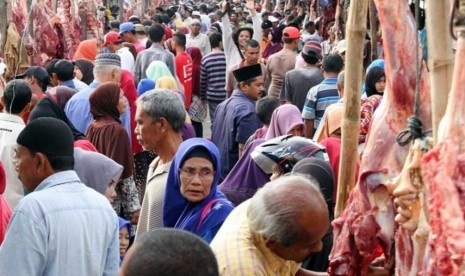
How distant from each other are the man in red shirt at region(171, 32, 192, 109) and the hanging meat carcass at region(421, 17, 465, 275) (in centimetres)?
1002

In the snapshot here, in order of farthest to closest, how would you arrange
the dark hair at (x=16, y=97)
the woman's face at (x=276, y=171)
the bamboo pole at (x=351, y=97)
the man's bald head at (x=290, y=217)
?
the dark hair at (x=16, y=97)
the woman's face at (x=276, y=171)
the bamboo pole at (x=351, y=97)
the man's bald head at (x=290, y=217)

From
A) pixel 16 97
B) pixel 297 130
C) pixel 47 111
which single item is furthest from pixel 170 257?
pixel 297 130

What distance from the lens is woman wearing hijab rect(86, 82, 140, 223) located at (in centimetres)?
689

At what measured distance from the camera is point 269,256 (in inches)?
135

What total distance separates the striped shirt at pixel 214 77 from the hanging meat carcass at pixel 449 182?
9943mm

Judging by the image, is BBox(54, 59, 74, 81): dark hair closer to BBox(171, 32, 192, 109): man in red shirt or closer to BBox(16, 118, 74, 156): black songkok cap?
BBox(171, 32, 192, 109): man in red shirt

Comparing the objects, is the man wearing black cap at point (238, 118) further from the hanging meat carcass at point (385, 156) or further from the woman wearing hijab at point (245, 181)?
the hanging meat carcass at point (385, 156)

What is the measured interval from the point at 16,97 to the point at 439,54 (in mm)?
4278

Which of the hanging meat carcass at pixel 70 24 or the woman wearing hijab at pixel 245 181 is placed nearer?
the woman wearing hijab at pixel 245 181

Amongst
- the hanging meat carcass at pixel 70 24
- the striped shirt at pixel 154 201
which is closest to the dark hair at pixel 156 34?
the hanging meat carcass at pixel 70 24

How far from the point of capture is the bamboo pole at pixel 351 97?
3705 millimetres

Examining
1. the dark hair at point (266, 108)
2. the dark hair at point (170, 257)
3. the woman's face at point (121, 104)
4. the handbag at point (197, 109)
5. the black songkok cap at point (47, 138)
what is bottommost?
the handbag at point (197, 109)

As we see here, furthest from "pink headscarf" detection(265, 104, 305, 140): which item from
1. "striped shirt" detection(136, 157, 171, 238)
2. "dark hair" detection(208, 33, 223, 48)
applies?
"dark hair" detection(208, 33, 223, 48)

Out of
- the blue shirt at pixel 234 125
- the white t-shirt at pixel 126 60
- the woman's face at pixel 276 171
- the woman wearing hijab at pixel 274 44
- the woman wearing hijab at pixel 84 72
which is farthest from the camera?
the woman wearing hijab at pixel 274 44
